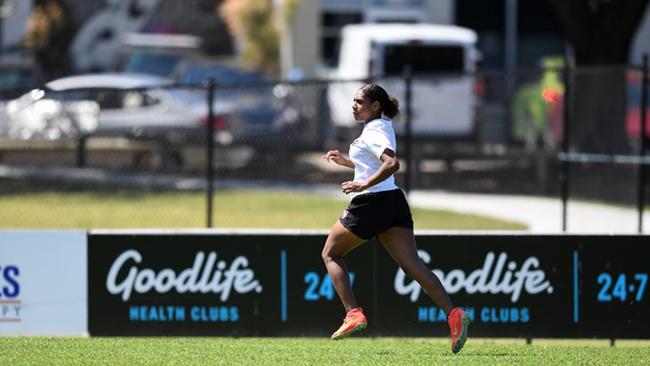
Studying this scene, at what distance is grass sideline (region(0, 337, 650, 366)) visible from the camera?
857 cm

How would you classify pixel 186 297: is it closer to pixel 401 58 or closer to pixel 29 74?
pixel 401 58

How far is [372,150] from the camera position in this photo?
853cm

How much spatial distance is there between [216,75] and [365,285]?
1266 cm

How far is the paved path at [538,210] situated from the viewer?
16992 mm

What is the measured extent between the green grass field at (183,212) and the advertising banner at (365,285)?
5.83 metres

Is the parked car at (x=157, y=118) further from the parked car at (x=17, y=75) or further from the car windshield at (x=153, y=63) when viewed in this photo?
the parked car at (x=17, y=75)

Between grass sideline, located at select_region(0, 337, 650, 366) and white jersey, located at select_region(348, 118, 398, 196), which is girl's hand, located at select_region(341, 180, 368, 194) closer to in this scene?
white jersey, located at select_region(348, 118, 398, 196)

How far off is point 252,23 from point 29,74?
4.88 meters

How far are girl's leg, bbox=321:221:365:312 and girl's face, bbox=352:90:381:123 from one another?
684mm

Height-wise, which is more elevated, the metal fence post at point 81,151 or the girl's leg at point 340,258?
the metal fence post at point 81,151

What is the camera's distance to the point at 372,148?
28.0ft

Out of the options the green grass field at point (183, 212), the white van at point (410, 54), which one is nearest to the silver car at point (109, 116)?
the green grass field at point (183, 212)

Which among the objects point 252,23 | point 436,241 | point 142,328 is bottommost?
point 142,328

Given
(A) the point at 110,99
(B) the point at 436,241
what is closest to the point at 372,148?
(B) the point at 436,241
